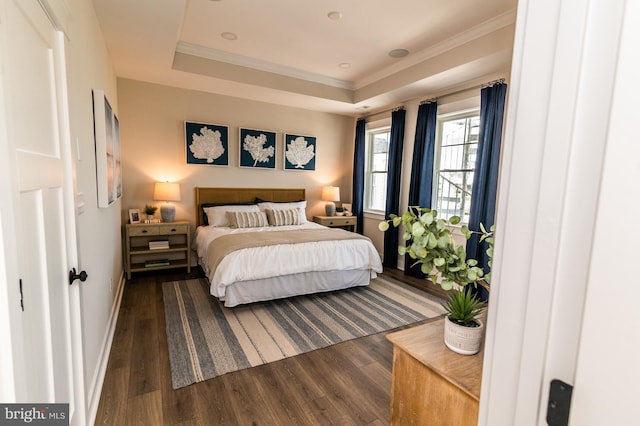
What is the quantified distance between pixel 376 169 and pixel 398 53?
2.20 metres

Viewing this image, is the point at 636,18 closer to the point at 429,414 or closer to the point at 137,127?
the point at 429,414

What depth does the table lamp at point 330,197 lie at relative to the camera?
5477 millimetres

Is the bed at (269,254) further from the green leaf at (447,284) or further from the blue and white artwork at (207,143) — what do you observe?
the green leaf at (447,284)

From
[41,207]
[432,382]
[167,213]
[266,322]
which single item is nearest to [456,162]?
[266,322]

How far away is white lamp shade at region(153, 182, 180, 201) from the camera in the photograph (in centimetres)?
414

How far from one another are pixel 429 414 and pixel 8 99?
1622mm

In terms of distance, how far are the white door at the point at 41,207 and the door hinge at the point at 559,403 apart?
1232 mm

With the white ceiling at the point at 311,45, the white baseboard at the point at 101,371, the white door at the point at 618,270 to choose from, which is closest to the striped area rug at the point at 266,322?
the white baseboard at the point at 101,371

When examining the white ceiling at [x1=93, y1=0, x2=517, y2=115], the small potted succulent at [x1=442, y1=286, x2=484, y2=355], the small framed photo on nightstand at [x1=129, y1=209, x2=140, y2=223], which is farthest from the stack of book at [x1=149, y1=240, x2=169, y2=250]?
the small potted succulent at [x1=442, y1=286, x2=484, y2=355]

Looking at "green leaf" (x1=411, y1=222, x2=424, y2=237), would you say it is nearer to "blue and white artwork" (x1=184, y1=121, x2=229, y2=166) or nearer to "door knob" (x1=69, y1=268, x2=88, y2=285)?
"door knob" (x1=69, y1=268, x2=88, y2=285)

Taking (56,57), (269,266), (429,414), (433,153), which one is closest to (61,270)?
(56,57)

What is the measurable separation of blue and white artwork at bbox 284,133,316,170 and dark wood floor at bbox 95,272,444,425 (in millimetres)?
3437

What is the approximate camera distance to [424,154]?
4.21 m

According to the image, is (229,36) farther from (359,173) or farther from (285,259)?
(359,173)
